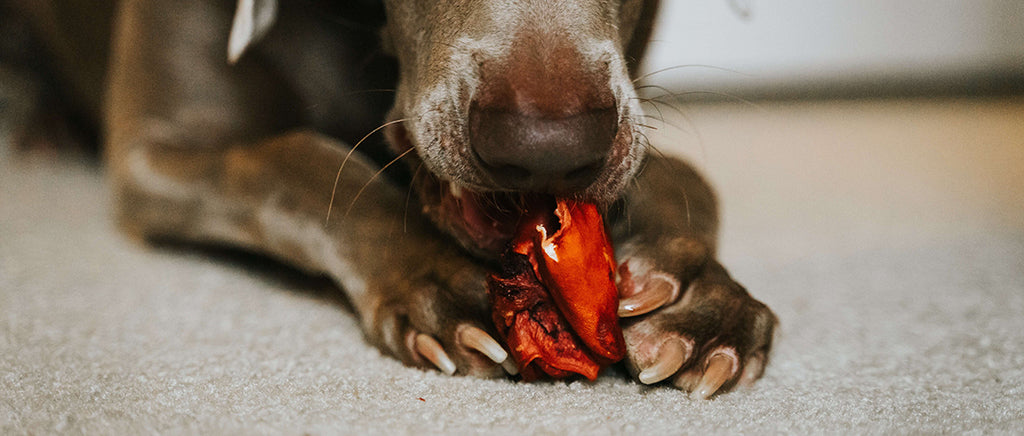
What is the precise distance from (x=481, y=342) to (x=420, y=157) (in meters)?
0.23

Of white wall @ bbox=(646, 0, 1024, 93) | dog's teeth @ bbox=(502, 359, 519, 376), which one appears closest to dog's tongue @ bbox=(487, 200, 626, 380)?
dog's teeth @ bbox=(502, 359, 519, 376)

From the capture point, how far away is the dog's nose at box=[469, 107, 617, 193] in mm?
728

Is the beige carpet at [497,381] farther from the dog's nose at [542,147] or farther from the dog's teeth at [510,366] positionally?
the dog's nose at [542,147]

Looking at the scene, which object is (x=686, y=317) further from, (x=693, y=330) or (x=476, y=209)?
(x=476, y=209)

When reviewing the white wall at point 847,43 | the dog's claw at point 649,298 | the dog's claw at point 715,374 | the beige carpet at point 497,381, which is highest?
the dog's claw at point 649,298

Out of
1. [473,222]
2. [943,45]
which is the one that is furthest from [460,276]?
[943,45]

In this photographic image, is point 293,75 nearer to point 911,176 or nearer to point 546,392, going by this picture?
point 546,392

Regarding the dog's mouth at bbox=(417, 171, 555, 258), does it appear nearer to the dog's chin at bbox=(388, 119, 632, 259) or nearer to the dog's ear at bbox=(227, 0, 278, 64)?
the dog's chin at bbox=(388, 119, 632, 259)

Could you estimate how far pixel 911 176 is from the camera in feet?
7.07

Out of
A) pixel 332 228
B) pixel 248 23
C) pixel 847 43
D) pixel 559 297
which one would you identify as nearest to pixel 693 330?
pixel 559 297

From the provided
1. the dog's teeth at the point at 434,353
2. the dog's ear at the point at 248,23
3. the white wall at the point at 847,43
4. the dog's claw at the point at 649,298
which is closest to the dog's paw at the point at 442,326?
the dog's teeth at the point at 434,353

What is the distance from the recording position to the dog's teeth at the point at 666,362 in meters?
0.75

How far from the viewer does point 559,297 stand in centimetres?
76

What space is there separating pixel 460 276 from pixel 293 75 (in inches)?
23.8
